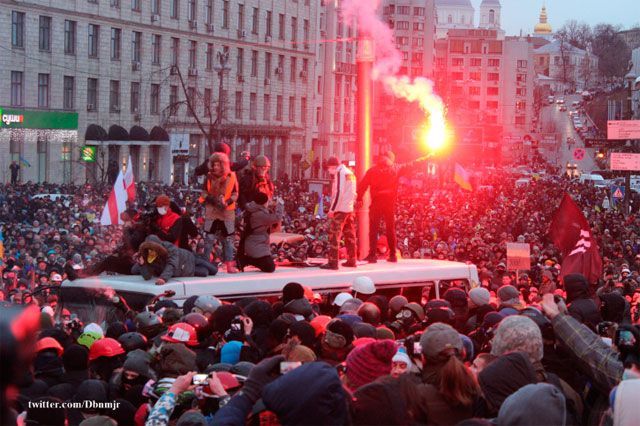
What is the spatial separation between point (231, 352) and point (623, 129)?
1694 inches

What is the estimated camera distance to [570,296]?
9.83m

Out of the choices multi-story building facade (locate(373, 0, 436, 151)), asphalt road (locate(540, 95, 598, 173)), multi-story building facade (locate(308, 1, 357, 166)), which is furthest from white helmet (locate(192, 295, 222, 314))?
asphalt road (locate(540, 95, 598, 173))

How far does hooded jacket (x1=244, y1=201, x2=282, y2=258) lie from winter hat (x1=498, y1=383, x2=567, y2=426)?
777 centimetres

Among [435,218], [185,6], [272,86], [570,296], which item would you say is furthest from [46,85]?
[570,296]

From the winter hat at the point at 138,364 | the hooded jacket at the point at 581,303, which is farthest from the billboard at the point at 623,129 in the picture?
the winter hat at the point at 138,364

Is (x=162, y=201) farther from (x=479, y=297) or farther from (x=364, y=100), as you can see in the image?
(x=364, y=100)

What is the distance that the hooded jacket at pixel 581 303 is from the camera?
30.7 ft

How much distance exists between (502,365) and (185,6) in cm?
6166

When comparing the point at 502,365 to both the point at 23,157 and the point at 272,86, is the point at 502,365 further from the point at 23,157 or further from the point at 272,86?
the point at 272,86

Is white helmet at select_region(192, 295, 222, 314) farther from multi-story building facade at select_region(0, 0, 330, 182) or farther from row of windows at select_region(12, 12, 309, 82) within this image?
row of windows at select_region(12, 12, 309, 82)

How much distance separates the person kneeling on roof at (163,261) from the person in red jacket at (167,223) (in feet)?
2.59

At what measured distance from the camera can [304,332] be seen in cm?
797

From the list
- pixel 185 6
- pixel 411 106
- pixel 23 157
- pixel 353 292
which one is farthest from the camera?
pixel 411 106

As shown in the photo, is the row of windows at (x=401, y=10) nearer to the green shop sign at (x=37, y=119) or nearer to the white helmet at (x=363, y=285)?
the green shop sign at (x=37, y=119)
